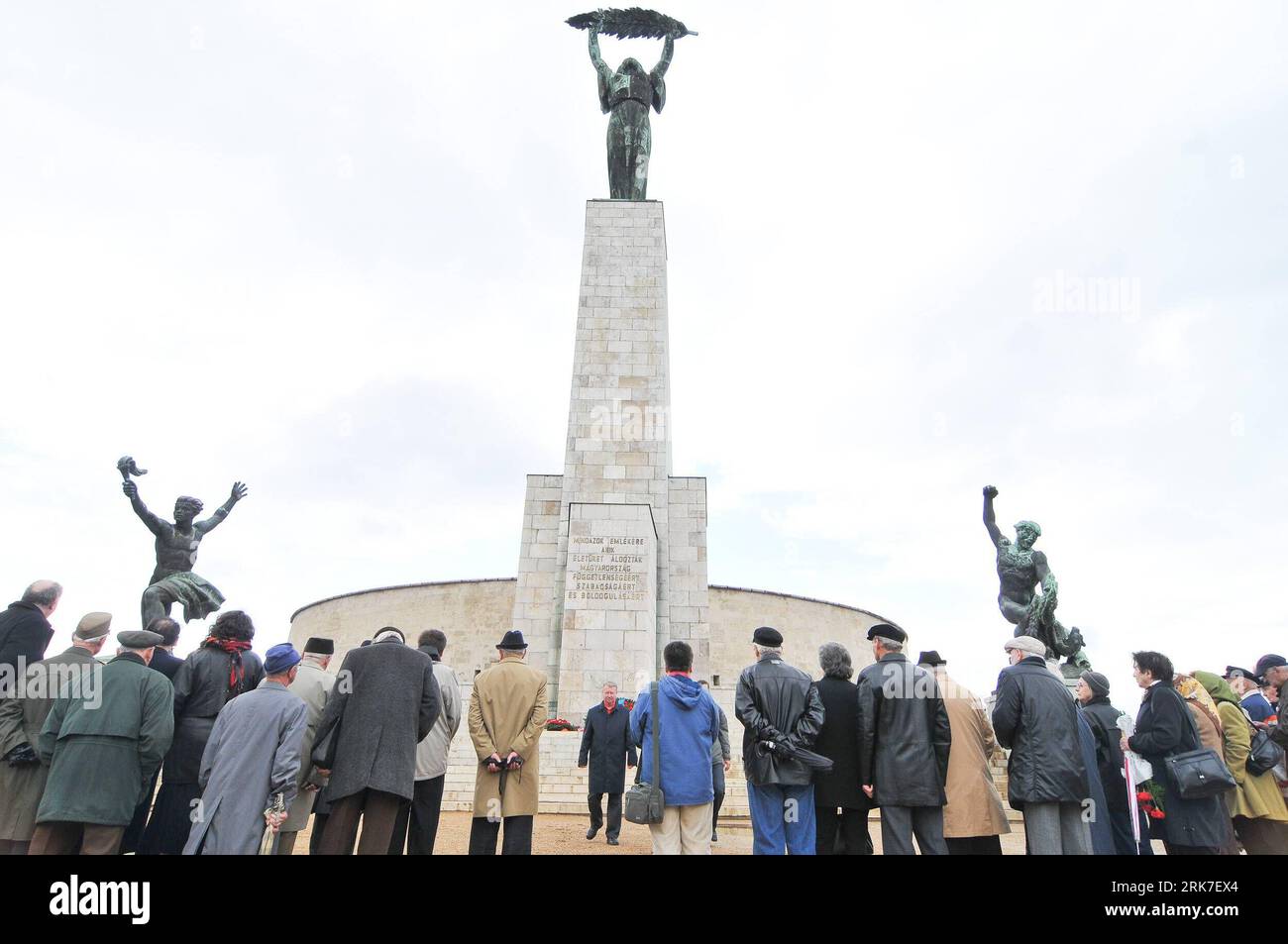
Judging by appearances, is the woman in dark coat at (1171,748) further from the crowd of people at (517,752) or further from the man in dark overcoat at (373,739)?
the man in dark overcoat at (373,739)

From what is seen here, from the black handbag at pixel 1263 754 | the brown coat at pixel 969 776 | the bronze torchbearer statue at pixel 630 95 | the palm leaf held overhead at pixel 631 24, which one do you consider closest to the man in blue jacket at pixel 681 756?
the brown coat at pixel 969 776

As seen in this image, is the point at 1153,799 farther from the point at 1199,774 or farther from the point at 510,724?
the point at 510,724

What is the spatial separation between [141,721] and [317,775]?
40.5 inches

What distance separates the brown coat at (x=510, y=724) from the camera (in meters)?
5.07

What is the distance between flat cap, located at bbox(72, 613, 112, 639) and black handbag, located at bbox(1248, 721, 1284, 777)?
7.67m

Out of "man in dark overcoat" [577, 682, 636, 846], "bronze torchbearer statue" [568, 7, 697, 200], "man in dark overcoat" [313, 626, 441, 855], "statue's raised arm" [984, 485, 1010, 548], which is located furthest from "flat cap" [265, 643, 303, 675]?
"bronze torchbearer statue" [568, 7, 697, 200]

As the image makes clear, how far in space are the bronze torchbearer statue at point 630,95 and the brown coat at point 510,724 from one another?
14.7 m

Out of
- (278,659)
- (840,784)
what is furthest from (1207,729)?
(278,659)

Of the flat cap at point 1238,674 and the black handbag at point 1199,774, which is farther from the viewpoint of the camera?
the flat cap at point 1238,674

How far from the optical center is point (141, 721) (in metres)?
4.39

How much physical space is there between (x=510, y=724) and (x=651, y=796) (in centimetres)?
108
